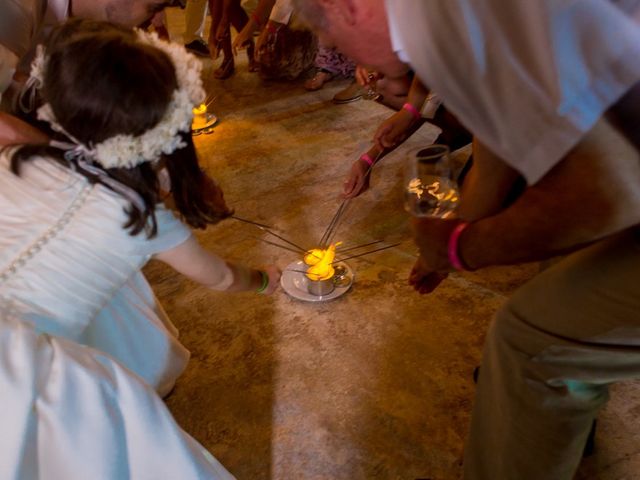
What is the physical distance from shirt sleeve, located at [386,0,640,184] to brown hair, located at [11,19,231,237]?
443 millimetres

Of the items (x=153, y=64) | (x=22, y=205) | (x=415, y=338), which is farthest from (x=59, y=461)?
(x=415, y=338)

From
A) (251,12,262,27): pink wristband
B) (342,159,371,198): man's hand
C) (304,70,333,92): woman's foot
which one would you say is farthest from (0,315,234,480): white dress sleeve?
(251,12,262,27): pink wristband

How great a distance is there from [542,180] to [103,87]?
2.31ft

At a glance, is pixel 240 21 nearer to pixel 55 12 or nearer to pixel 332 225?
pixel 332 225

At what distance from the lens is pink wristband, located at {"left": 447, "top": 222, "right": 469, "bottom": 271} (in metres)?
0.95

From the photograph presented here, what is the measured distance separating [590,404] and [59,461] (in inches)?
34.6

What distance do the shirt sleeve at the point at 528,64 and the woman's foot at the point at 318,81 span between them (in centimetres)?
276

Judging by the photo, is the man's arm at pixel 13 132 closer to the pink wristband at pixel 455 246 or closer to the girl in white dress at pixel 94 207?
the girl in white dress at pixel 94 207

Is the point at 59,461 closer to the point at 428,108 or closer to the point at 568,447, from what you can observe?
the point at 568,447

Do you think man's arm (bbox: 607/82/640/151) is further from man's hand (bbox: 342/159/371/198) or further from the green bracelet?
man's hand (bbox: 342/159/371/198)

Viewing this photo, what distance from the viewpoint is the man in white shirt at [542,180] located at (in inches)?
26.2

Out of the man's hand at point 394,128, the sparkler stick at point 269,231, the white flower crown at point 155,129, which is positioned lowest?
the sparkler stick at point 269,231

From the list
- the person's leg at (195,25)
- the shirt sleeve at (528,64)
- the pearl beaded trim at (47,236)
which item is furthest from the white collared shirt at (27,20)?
the person's leg at (195,25)

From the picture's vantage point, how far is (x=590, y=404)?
2.96ft
